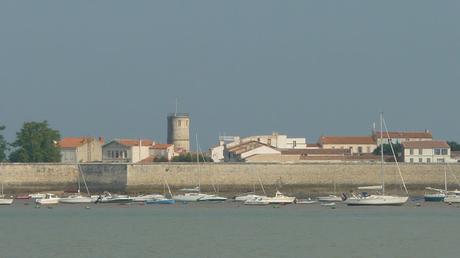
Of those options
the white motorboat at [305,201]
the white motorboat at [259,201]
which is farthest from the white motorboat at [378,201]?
the white motorboat at [305,201]

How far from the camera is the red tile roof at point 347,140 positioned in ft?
383

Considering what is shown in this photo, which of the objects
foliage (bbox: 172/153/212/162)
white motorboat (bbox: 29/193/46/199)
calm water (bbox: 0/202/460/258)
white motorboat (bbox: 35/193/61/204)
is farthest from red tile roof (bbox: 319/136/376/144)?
calm water (bbox: 0/202/460/258)

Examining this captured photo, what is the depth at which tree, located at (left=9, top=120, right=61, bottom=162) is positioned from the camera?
95875 mm

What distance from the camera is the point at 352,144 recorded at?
382 feet

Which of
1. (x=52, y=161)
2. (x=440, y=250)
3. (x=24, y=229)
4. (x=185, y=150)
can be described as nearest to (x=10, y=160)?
(x=52, y=161)

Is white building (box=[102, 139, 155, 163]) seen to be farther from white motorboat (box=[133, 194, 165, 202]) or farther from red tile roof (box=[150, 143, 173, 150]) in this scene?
white motorboat (box=[133, 194, 165, 202])

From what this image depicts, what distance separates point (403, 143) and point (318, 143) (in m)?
14.3

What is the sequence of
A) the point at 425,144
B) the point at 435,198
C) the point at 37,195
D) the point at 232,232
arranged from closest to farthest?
the point at 232,232, the point at 435,198, the point at 37,195, the point at 425,144

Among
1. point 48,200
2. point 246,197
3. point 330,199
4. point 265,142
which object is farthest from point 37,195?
point 265,142

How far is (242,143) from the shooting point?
114m

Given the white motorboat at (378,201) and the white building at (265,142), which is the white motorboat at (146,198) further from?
the white building at (265,142)

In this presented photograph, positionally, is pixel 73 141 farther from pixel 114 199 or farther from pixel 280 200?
pixel 280 200

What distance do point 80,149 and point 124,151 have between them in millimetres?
3344

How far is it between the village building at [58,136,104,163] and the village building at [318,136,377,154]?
1780 centimetres
